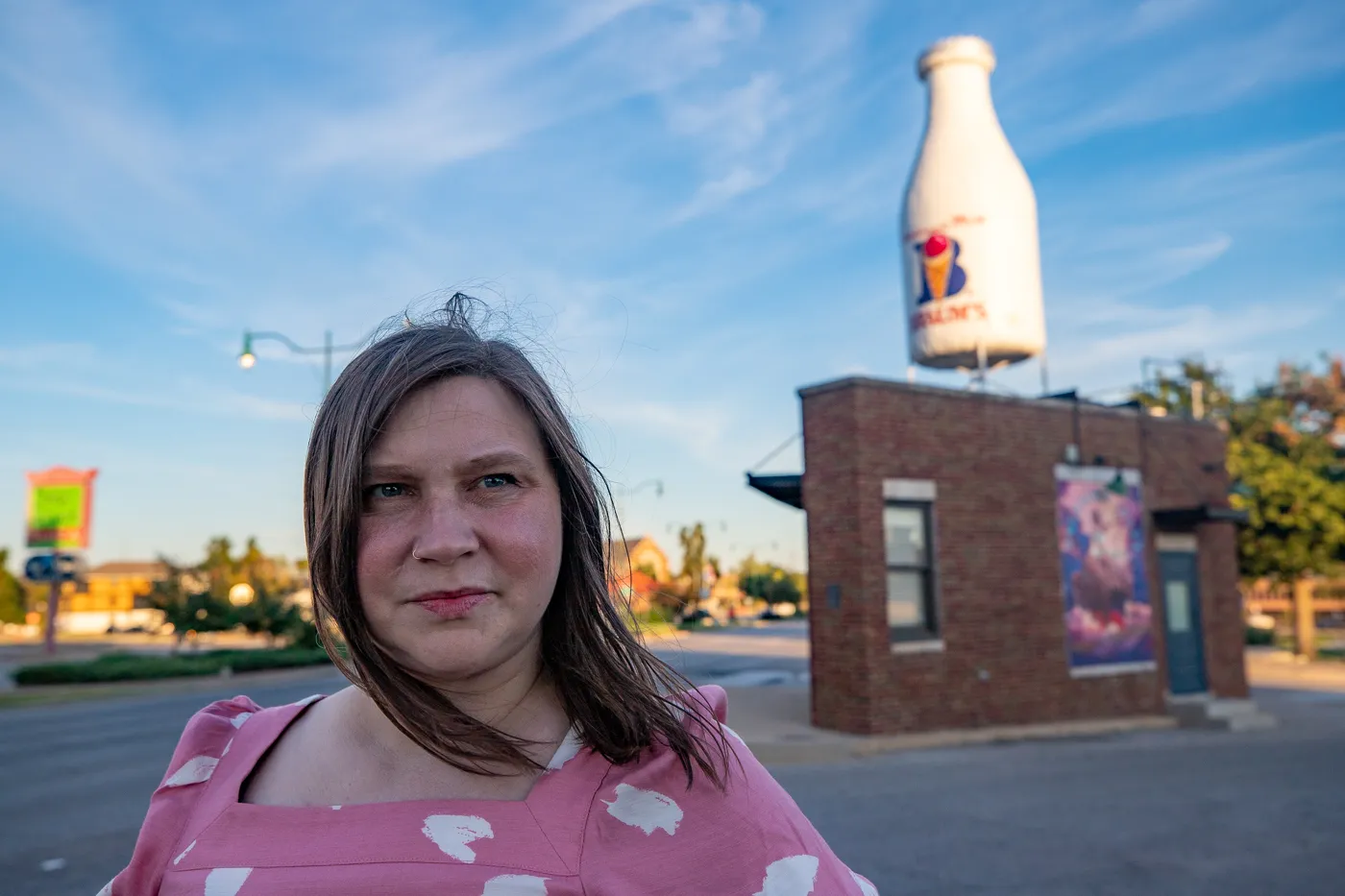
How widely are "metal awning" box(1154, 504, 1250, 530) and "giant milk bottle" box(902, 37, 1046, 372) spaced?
10.9 ft

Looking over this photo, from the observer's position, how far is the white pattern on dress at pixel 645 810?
140 centimetres

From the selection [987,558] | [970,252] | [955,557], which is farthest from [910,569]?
[970,252]

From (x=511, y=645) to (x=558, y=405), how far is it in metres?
0.39

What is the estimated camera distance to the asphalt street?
6.36 metres

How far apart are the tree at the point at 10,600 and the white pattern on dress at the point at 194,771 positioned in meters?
78.9

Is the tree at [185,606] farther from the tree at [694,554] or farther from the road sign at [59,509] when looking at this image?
the tree at [694,554]

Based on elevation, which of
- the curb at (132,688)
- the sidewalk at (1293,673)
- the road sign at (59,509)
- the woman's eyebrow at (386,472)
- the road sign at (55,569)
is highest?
the road sign at (59,509)

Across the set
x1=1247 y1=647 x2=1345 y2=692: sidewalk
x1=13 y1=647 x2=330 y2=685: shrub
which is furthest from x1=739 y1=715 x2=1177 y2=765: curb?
x1=13 y1=647 x2=330 y2=685: shrub

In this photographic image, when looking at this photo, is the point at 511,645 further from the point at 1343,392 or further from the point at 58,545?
the point at 58,545

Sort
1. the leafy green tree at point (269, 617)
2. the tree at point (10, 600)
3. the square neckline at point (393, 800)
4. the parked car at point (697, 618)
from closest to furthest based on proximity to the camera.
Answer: the square neckline at point (393, 800) < the leafy green tree at point (269, 617) < the parked car at point (697, 618) < the tree at point (10, 600)

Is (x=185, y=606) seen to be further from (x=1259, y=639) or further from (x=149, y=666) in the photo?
(x=1259, y=639)

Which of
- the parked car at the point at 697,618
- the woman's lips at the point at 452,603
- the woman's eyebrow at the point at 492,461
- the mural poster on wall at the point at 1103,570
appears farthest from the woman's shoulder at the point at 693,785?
the parked car at the point at 697,618

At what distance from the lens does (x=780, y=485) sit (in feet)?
45.9

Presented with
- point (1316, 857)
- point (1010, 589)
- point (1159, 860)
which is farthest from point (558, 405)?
point (1010, 589)
